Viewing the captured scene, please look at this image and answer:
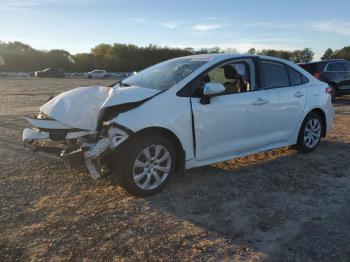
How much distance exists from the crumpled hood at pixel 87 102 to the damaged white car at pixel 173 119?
0.5 inches

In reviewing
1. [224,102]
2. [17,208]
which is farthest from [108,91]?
[17,208]

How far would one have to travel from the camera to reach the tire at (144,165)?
15.2 feet

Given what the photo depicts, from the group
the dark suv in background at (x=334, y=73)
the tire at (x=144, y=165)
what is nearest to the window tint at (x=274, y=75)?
the tire at (x=144, y=165)

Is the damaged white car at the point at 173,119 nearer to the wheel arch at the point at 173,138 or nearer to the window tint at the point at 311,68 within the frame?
the wheel arch at the point at 173,138

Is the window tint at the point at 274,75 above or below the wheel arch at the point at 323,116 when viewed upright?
above

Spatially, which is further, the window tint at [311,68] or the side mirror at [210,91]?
the window tint at [311,68]

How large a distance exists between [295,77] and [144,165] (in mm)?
3281

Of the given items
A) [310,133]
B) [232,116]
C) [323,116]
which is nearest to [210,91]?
[232,116]

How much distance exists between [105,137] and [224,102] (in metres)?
1.70

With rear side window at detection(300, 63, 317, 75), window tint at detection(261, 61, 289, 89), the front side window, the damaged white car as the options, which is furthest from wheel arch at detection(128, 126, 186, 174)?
rear side window at detection(300, 63, 317, 75)

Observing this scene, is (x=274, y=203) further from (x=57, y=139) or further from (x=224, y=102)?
(x=57, y=139)

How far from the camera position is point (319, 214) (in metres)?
4.43

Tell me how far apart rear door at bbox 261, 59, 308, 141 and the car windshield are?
45.7 inches

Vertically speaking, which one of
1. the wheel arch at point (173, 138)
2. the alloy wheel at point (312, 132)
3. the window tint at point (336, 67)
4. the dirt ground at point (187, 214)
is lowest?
the dirt ground at point (187, 214)
